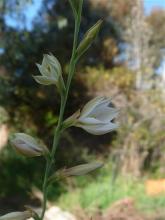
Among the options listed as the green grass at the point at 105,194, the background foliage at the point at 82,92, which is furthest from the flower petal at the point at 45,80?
the background foliage at the point at 82,92

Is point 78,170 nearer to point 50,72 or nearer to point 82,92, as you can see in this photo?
point 50,72

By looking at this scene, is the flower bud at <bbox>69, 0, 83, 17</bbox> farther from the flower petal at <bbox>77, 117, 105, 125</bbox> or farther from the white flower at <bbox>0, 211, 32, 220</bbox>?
the white flower at <bbox>0, 211, 32, 220</bbox>

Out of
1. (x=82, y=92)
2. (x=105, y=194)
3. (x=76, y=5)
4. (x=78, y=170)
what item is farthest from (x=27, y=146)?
(x=82, y=92)

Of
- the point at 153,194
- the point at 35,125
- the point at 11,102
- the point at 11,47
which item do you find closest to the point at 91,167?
the point at 153,194

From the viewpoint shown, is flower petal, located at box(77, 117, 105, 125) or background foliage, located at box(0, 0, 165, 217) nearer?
flower petal, located at box(77, 117, 105, 125)

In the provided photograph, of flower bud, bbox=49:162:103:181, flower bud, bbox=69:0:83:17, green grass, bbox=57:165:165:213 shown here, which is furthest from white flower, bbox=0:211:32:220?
green grass, bbox=57:165:165:213

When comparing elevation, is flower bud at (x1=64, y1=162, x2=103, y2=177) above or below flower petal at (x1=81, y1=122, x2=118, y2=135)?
below
